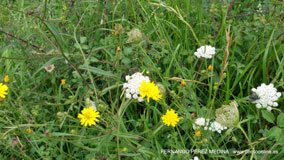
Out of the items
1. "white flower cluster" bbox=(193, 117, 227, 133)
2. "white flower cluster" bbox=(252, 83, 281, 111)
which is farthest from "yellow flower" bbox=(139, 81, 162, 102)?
"white flower cluster" bbox=(252, 83, 281, 111)

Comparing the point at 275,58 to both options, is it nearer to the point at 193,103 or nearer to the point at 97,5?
the point at 193,103

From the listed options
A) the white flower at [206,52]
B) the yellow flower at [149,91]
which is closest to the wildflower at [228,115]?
the yellow flower at [149,91]

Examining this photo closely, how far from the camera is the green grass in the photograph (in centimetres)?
150

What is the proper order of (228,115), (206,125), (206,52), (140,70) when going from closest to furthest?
(228,115) → (206,125) → (206,52) → (140,70)

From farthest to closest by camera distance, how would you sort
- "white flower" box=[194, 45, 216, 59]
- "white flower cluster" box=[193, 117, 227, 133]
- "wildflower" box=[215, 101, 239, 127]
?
"white flower" box=[194, 45, 216, 59] < "white flower cluster" box=[193, 117, 227, 133] < "wildflower" box=[215, 101, 239, 127]

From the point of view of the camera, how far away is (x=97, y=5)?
6.99 feet

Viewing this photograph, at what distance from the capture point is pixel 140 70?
1.76 meters

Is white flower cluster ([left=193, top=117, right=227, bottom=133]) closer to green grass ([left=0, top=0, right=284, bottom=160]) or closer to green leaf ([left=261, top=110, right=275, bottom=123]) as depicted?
green grass ([left=0, top=0, right=284, bottom=160])

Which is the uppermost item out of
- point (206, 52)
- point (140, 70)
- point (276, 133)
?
point (206, 52)

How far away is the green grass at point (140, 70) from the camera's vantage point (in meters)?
1.50

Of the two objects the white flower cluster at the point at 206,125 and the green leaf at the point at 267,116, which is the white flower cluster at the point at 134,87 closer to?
the white flower cluster at the point at 206,125

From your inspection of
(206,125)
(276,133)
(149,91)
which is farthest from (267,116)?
(149,91)

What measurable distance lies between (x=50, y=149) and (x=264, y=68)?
96 centimetres

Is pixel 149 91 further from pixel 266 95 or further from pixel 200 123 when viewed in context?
pixel 266 95
